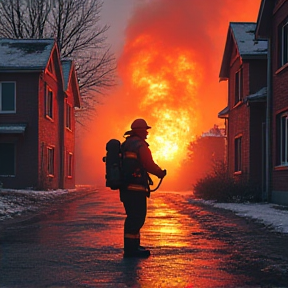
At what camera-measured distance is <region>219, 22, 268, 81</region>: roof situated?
2242cm

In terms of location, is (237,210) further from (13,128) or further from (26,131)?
(26,131)

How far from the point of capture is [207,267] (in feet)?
22.2

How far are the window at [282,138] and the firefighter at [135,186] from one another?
1106 centimetres

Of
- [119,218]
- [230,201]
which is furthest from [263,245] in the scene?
[230,201]

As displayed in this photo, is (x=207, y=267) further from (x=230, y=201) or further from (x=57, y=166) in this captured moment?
(x=57, y=166)

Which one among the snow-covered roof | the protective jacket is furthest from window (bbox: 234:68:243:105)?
the protective jacket

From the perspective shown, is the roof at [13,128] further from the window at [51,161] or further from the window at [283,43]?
the window at [283,43]

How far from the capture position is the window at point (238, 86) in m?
24.4

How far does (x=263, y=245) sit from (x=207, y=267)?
86.5 inches

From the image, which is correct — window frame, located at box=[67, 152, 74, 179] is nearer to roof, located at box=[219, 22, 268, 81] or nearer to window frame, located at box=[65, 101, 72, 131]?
window frame, located at box=[65, 101, 72, 131]

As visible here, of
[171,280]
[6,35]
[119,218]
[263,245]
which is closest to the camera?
[171,280]

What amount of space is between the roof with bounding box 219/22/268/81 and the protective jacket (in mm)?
14216

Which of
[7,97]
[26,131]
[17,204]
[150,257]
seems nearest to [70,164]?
[26,131]

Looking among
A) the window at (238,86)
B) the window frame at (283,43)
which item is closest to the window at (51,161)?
the window at (238,86)
